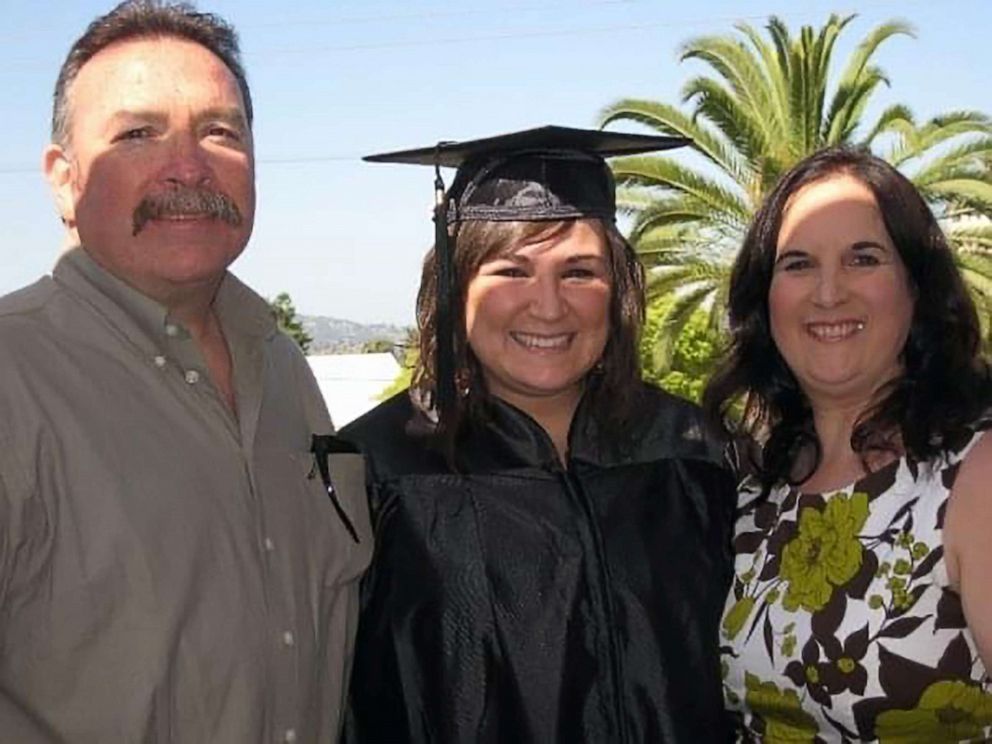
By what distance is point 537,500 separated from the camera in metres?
3.13

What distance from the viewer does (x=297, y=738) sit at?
2.70 m

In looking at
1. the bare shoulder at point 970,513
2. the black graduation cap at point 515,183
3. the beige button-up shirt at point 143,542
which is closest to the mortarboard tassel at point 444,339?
the black graduation cap at point 515,183

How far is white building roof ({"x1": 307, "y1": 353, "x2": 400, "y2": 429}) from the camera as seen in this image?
28.2m

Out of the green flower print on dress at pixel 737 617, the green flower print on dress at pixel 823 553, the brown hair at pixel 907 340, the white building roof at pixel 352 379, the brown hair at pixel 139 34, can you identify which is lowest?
the white building roof at pixel 352 379

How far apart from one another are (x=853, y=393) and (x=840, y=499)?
27 centimetres

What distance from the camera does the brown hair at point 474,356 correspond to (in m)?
3.28

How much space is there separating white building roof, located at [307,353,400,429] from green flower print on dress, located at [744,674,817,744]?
2193 centimetres

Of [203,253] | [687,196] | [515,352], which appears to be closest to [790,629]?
[515,352]

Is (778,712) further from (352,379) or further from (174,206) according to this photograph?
(352,379)

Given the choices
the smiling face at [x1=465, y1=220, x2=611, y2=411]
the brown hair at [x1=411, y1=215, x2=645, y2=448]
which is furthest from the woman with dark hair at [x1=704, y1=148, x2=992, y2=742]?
the smiling face at [x1=465, y1=220, x2=611, y2=411]

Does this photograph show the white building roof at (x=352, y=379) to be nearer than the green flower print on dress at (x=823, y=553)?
No

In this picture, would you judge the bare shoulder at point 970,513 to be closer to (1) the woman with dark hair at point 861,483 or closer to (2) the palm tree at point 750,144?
(1) the woman with dark hair at point 861,483

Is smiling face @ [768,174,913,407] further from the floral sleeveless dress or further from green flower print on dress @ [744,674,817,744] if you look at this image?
green flower print on dress @ [744,674,817,744]

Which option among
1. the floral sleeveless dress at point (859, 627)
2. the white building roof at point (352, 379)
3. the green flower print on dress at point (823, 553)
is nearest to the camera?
the floral sleeveless dress at point (859, 627)
